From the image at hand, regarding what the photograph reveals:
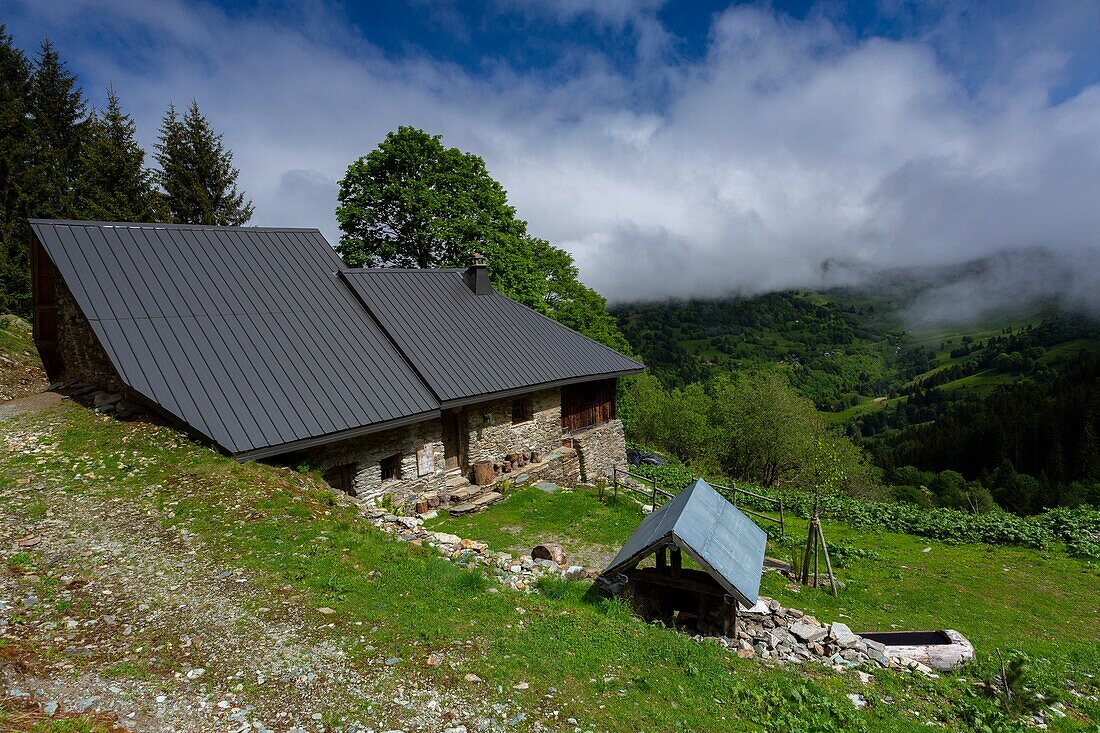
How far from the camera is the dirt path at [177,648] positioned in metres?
5.20

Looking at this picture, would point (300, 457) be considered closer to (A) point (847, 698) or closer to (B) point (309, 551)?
(B) point (309, 551)

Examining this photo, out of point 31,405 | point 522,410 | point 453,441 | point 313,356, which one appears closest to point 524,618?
point 313,356

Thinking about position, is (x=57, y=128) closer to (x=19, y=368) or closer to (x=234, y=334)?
(x=19, y=368)

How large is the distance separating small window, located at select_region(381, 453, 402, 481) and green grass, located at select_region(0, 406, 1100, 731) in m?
3.35

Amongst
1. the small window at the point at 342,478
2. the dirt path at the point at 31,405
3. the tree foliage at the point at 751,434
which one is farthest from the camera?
the tree foliage at the point at 751,434

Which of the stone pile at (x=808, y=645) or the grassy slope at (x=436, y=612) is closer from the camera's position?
the grassy slope at (x=436, y=612)

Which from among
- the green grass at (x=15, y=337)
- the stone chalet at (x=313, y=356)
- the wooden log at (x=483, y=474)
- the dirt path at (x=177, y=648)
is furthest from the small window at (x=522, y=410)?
the green grass at (x=15, y=337)

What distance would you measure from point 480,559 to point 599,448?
12379 mm

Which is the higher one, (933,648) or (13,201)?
(13,201)

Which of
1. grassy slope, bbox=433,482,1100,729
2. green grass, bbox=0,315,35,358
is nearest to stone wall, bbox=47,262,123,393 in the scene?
green grass, bbox=0,315,35,358

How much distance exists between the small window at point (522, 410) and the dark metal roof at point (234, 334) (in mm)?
4877

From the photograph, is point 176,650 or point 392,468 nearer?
point 176,650

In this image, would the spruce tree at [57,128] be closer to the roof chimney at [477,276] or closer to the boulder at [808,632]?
the roof chimney at [477,276]

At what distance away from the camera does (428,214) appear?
87.3 feet
